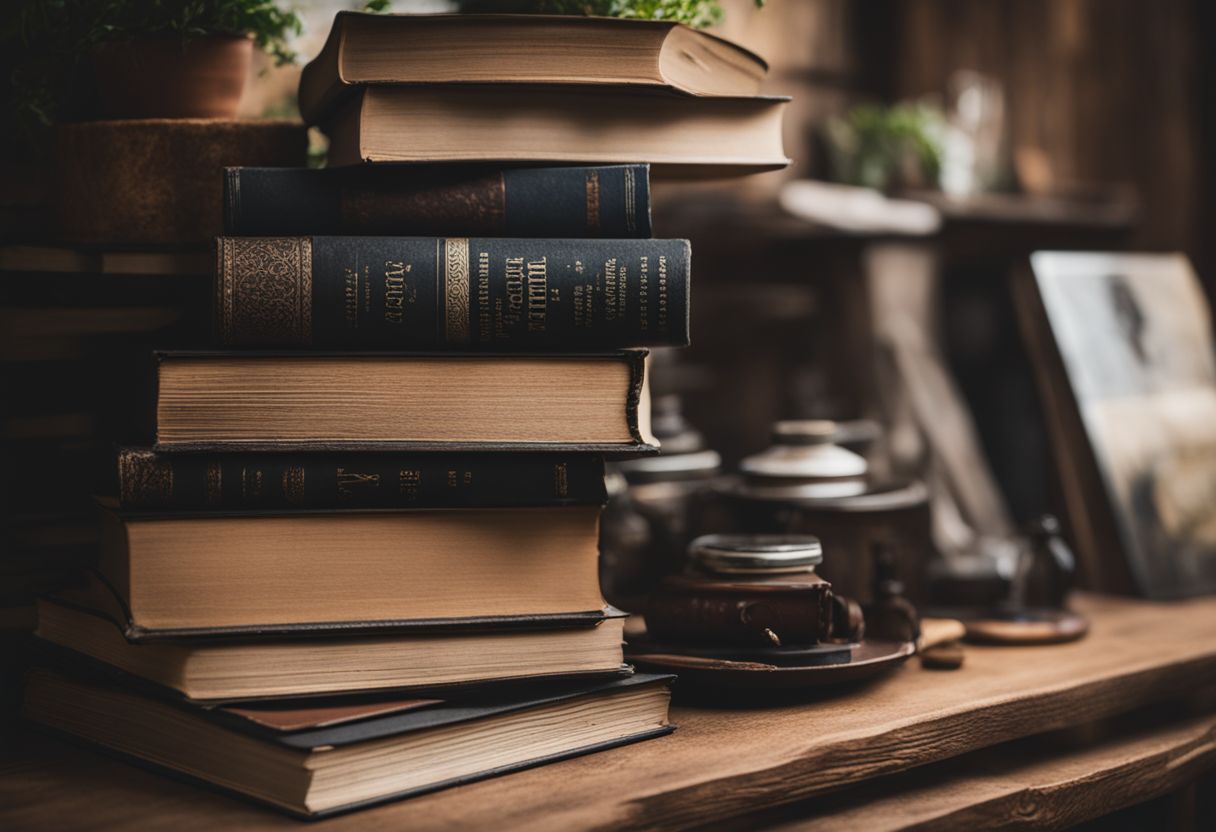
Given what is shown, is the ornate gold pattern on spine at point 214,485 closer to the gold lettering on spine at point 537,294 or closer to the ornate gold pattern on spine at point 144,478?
the ornate gold pattern on spine at point 144,478

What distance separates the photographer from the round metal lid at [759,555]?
3.27ft

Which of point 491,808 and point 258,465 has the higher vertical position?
point 258,465

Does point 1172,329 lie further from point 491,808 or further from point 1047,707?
point 491,808

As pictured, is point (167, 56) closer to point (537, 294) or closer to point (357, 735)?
point (537, 294)

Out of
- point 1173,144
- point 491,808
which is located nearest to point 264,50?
point 491,808

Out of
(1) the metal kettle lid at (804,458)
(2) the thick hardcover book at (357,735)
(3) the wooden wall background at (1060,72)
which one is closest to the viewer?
(2) the thick hardcover book at (357,735)

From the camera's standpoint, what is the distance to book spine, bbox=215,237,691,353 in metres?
0.86

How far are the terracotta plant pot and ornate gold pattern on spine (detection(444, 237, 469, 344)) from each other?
28 cm

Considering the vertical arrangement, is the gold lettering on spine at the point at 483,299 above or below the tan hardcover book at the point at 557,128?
below

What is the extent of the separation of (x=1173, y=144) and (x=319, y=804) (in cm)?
302

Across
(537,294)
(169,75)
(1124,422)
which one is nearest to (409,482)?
(537,294)

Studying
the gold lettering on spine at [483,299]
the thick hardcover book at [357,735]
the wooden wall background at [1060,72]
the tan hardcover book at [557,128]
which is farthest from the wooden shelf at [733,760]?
the wooden wall background at [1060,72]

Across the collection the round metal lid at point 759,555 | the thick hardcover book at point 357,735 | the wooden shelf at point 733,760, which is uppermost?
the round metal lid at point 759,555

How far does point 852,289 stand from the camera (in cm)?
275
